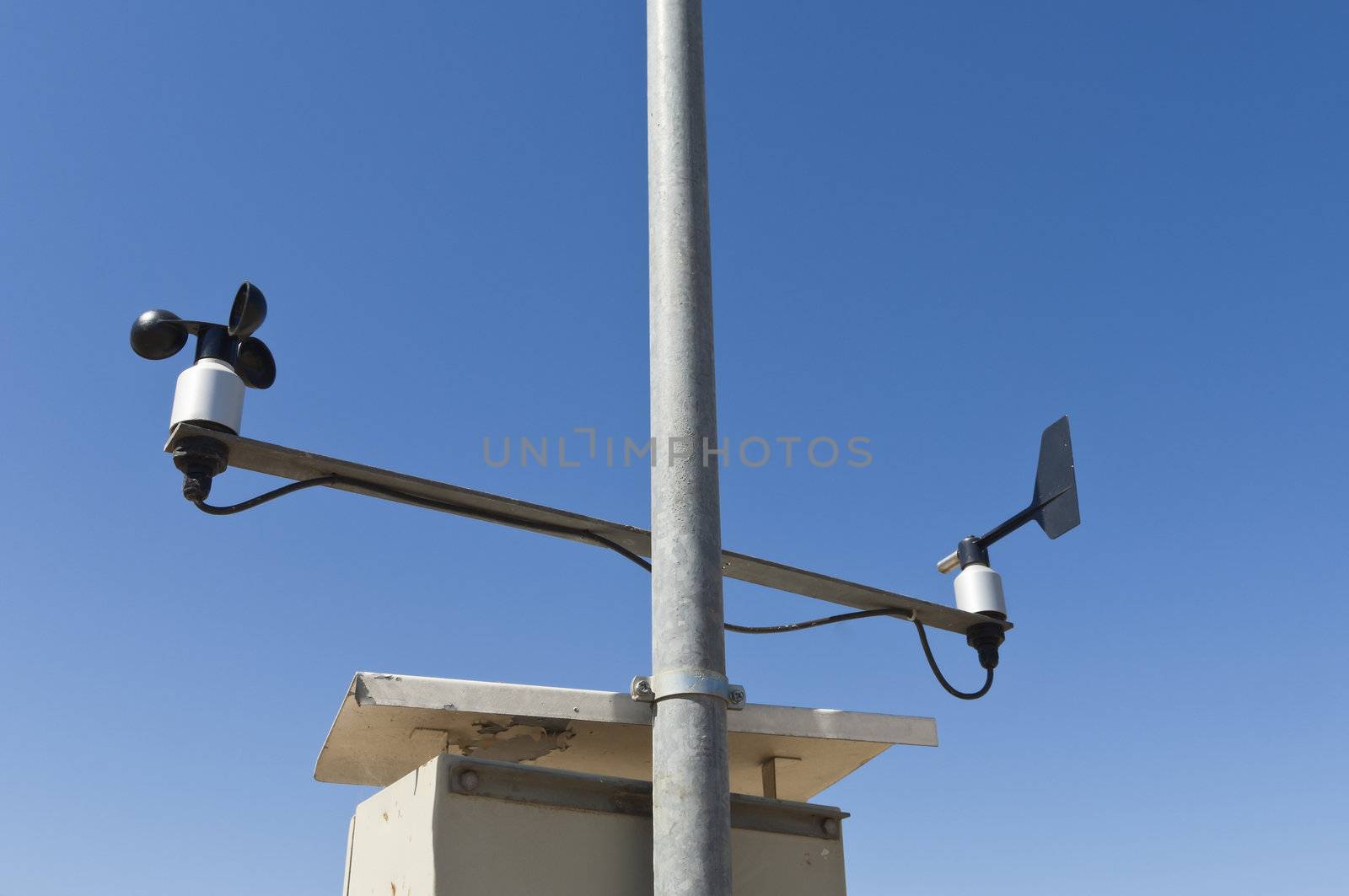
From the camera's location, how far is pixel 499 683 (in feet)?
9.56

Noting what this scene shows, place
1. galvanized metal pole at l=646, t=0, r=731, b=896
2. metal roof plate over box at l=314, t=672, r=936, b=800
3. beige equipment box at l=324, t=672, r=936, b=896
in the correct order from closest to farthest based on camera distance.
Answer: galvanized metal pole at l=646, t=0, r=731, b=896, beige equipment box at l=324, t=672, r=936, b=896, metal roof plate over box at l=314, t=672, r=936, b=800

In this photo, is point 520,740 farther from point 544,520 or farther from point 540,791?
point 544,520

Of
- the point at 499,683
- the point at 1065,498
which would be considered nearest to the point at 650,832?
the point at 499,683

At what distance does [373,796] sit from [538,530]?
0.83 metres

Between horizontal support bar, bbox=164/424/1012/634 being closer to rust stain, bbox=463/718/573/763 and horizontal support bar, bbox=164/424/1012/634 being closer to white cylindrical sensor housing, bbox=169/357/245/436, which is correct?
white cylindrical sensor housing, bbox=169/357/245/436

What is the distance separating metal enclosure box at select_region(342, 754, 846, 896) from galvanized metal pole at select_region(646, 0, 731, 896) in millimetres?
187

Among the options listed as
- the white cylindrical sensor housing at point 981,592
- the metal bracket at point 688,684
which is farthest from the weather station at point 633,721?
the white cylindrical sensor housing at point 981,592

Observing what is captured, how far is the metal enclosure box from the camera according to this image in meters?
2.64

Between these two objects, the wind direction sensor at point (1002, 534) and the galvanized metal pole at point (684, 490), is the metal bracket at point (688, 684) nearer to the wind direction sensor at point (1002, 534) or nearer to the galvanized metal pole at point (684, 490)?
the galvanized metal pole at point (684, 490)

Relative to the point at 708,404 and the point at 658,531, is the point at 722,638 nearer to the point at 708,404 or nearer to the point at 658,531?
the point at 658,531

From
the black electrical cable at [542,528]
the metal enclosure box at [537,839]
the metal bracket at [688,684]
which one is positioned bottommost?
the metal enclosure box at [537,839]

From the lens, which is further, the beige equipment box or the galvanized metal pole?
the beige equipment box

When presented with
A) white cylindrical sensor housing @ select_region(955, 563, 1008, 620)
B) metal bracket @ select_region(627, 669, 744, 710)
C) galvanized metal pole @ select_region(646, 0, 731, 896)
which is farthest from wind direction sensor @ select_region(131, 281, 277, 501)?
white cylindrical sensor housing @ select_region(955, 563, 1008, 620)

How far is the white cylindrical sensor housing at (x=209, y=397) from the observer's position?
295 centimetres
